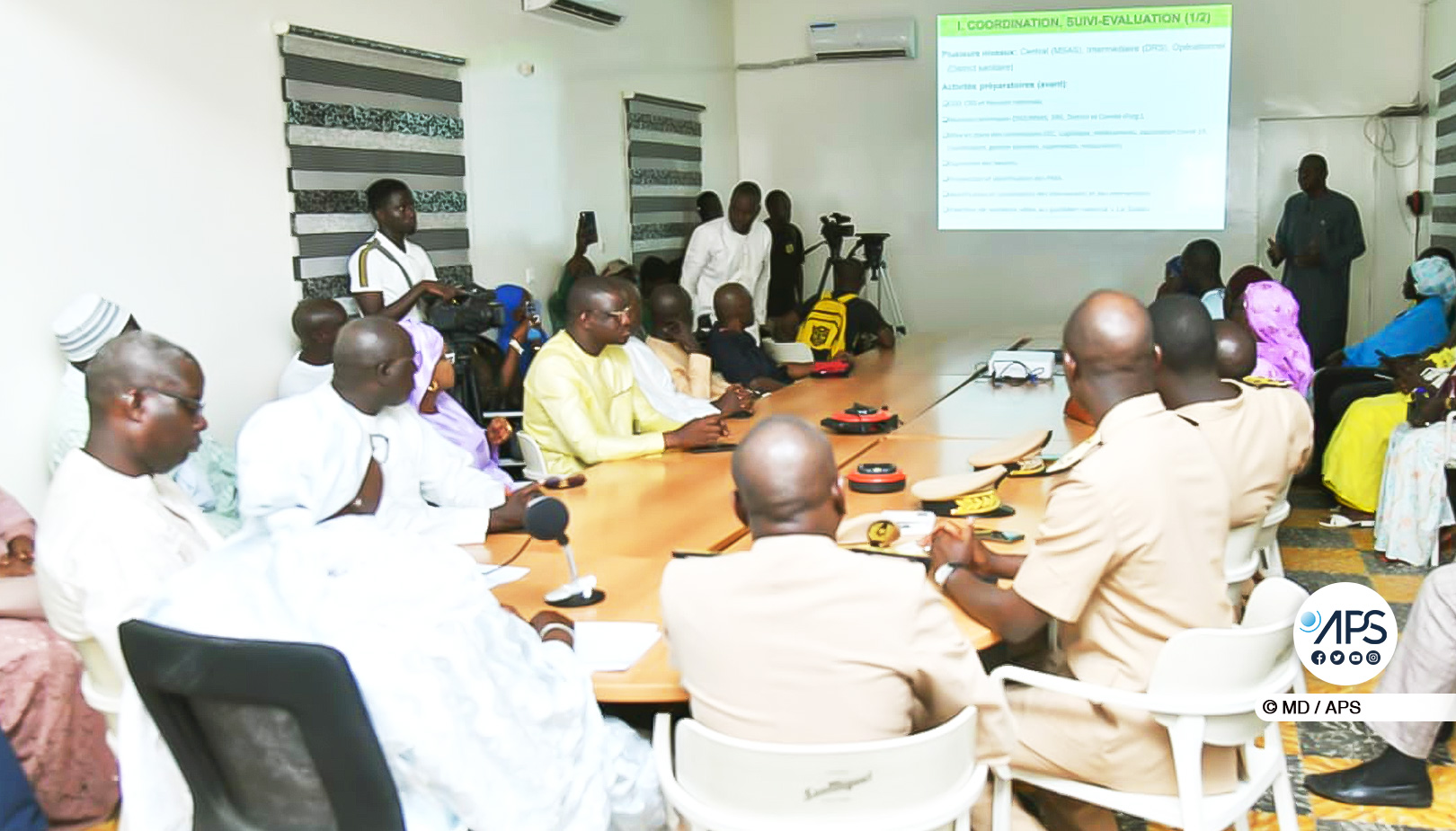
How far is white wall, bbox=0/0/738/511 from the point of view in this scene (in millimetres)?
3803

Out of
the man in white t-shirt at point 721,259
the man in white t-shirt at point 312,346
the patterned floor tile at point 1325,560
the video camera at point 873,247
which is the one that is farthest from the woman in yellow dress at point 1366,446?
the man in white t-shirt at point 312,346

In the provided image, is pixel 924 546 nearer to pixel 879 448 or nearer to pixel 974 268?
pixel 879 448

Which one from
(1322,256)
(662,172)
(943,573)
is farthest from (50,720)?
(1322,256)

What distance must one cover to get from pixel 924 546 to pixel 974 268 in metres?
7.45

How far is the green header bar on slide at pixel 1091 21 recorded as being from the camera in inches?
335

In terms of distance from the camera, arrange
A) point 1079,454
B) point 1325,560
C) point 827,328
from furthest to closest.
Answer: point 827,328
point 1325,560
point 1079,454

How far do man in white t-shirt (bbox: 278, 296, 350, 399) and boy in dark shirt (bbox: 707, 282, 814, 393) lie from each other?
6.09 feet

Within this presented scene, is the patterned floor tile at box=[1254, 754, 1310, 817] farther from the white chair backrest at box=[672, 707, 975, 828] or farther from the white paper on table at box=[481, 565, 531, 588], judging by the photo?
the white paper on table at box=[481, 565, 531, 588]

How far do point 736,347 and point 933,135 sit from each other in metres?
4.49

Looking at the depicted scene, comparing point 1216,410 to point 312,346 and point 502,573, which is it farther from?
Result: point 312,346

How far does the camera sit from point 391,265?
5.36 metres

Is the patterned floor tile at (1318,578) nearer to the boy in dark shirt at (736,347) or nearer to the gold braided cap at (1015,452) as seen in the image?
the gold braided cap at (1015,452)

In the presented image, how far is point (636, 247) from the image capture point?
8.19m

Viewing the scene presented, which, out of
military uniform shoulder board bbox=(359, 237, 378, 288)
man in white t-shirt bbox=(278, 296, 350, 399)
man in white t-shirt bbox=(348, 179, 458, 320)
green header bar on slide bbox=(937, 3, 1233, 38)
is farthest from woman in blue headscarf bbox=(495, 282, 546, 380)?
green header bar on slide bbox=(937, 3, 1233, 38)
